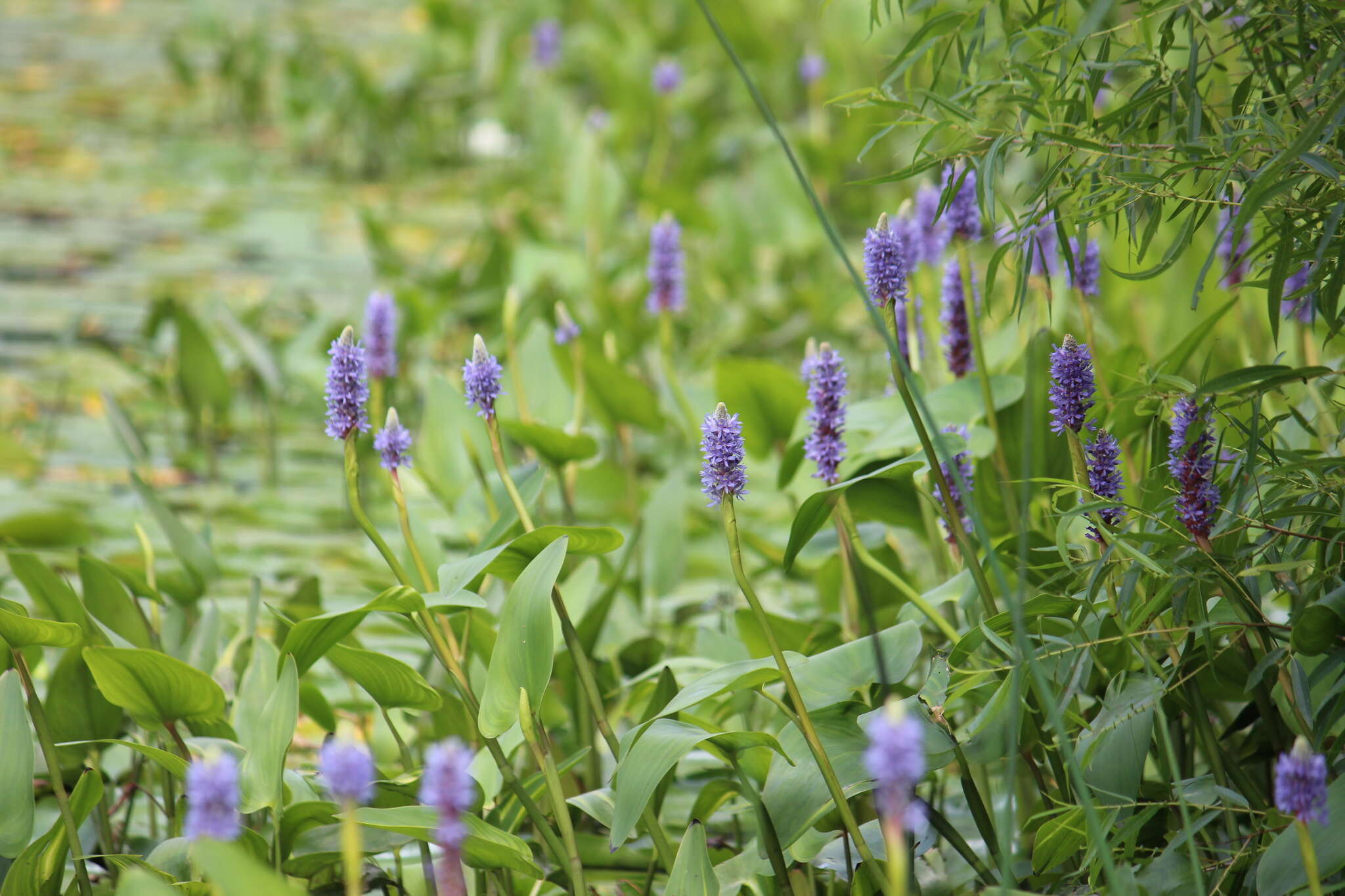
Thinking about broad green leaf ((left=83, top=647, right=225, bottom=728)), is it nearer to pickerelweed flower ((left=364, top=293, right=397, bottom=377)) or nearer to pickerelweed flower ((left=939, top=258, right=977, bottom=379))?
pickerelweed flower ((left=364, top=293, right=397, bottom=377))

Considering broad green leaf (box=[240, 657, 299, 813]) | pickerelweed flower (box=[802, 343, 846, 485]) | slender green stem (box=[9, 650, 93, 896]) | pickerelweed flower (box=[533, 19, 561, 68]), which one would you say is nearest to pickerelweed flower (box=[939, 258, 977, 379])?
pickerelweed flower (box=[802, 343, 846, 485])

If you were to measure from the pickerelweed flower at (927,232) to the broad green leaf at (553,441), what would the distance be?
552 mm

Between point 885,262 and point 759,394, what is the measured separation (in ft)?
3.11

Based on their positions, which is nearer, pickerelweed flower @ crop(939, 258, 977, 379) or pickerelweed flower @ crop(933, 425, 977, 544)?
pickerelweed flower @ crop(933, 425, 977, 544)

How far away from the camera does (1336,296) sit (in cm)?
123

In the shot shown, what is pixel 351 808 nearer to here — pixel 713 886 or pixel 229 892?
pixel 229 892

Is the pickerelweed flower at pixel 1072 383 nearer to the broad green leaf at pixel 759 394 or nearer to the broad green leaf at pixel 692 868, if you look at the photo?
the broad green leaf at pixel 692 868

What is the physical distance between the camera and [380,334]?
7.20ft

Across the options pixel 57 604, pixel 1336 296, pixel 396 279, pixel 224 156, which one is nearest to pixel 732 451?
pixel 1336 296

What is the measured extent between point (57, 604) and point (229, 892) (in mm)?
911

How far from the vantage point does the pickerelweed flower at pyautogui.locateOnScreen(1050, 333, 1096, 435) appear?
3.97ft

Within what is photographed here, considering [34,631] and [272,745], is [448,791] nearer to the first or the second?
[272,745]

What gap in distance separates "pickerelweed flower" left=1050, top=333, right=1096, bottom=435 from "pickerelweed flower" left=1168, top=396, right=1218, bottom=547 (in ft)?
0.27

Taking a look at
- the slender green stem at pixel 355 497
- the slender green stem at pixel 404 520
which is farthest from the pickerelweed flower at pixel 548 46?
the slender green stem at pixel 355 497
